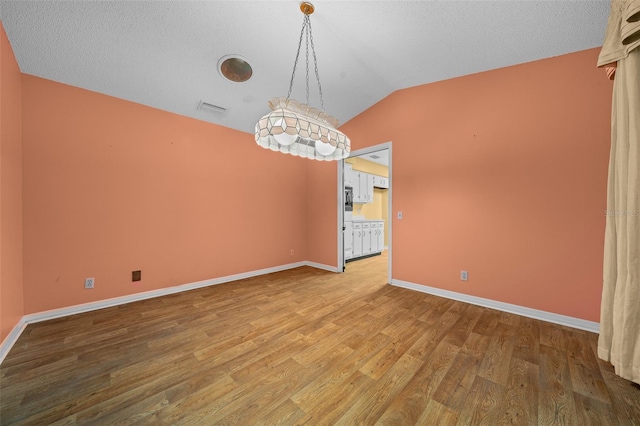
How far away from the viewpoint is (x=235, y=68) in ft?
9.39

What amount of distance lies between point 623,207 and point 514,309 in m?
1.73

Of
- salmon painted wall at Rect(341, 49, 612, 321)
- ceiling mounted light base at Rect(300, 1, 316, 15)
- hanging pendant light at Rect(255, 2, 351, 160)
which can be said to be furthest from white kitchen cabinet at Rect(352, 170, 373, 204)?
ceiling mounted light base at Rect(300, 1, 316, 15)

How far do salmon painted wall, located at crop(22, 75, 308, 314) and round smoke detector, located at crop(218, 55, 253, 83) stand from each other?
3.38ft

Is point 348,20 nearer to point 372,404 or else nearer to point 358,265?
point 372,404

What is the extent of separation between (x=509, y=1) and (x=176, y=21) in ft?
10.0

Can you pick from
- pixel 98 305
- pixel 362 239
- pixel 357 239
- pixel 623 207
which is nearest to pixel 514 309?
pixel 623 207

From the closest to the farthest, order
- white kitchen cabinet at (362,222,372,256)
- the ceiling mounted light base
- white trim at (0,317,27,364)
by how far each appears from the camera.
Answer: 1. white trim at (0,317,27,364)
2. the ceiling mounted light base
3. white kitchen cabinet at (362,222,372,256)

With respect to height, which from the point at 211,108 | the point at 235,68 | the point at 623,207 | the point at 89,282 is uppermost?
the point at 235,68

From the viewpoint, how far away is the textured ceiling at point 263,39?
2045 millimetres

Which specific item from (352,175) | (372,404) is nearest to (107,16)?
(372,404)

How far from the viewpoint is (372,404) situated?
4.55ft

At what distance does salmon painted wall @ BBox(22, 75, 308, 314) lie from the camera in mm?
2471

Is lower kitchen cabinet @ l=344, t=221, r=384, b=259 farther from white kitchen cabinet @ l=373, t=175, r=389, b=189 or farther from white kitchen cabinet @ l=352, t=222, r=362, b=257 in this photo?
white kitchen cabinet @ l=373, t=175, r=389, b=189

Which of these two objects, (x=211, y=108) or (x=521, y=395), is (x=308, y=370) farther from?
(x=211, y=108)
